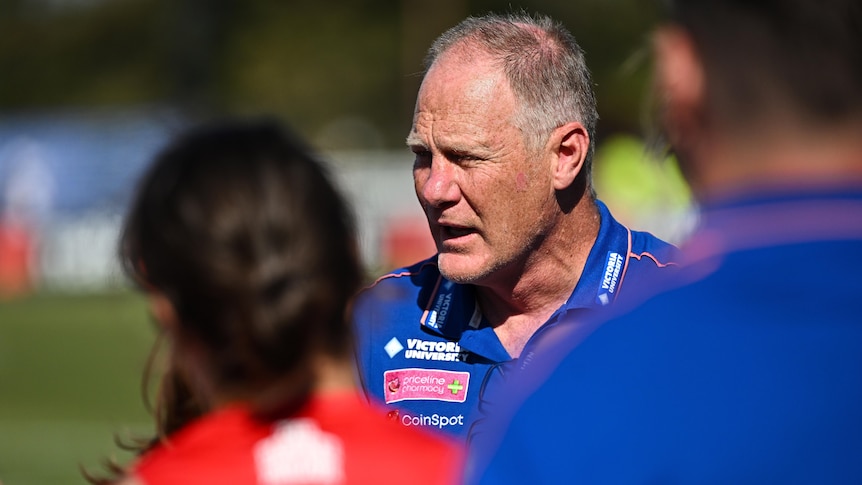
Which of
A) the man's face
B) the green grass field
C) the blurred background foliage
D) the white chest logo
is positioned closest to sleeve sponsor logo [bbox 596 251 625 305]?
the man's face

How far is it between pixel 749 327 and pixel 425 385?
1963 mm

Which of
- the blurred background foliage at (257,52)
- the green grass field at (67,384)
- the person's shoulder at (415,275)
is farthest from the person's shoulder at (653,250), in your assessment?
the blurred background foliage at (257,52)

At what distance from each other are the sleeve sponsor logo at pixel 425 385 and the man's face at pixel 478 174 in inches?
10.3

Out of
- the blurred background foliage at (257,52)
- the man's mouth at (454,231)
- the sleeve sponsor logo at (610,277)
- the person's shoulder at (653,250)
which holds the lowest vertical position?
the blurred background foliage at (257,52)

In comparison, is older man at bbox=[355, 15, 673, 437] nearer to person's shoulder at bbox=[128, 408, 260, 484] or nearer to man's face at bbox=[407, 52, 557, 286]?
man's face at bbox=[407, 52, 557, 286]

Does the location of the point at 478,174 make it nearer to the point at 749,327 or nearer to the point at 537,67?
the point at 537,67

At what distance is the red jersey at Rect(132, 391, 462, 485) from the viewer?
1.81m

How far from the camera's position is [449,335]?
339 centimetres

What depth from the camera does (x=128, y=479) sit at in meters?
1.85

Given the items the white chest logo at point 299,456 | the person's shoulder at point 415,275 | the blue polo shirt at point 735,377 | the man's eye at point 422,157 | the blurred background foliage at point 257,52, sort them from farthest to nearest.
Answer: the blurred background foliage at point 257,52 → the person's shoulder at point 415,275 → the man's eye at point 422,157 → the white chest logo at point 299,456 → the blue polo shirt at point 735,377

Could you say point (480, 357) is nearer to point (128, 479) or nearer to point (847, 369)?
point (128, 479)

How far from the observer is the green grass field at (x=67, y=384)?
9133 millimetres

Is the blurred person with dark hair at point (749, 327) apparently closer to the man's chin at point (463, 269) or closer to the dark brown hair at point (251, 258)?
the dark brown hair at point (251, 258)

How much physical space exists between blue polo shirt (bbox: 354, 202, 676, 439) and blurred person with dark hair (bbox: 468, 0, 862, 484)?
1747mm
